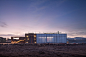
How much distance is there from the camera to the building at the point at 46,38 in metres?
53.2

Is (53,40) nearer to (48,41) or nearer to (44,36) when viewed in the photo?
(48,41)

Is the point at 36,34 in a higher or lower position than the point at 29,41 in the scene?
higher

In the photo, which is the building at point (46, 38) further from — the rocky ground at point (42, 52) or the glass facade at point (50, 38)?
the rocky ground at point (42, 52)

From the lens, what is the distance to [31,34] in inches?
2137

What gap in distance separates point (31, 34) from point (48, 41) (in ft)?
49.2

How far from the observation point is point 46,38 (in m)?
53.4

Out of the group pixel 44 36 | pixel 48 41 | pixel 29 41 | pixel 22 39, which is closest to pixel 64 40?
pixel 48 41

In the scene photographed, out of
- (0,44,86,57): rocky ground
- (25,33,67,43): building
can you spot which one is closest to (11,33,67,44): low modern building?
(25,33,67,43): building

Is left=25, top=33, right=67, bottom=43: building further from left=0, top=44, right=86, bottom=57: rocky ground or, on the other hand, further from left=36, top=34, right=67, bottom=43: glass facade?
left=0, top=44, right=86, bottom=57: rocky ground

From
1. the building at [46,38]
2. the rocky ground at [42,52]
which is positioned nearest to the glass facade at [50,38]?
the building at [46,38]

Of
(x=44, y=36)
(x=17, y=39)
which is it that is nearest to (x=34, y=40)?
(x=44, y=36)

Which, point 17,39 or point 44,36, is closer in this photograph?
point 44,36

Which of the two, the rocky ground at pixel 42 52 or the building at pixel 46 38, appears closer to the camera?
the rocky ground at pixel 42 52

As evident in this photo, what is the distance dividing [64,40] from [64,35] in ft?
13.3
